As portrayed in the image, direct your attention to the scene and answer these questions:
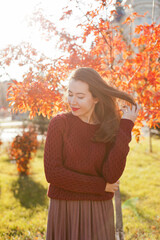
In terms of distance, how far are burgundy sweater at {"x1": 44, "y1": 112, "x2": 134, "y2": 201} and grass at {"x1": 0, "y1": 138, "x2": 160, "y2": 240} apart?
7.87 ft

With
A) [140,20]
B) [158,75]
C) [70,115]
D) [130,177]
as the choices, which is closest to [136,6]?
[140,20]

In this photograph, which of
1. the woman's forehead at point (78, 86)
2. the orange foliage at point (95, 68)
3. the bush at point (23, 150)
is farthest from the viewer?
the bush at point (23, 150)

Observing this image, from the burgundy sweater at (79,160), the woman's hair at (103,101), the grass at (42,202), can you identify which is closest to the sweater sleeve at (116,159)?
the burgundy sweater at (79,160)

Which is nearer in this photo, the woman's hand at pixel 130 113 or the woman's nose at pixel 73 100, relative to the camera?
the woman's nose at pixel 73 100

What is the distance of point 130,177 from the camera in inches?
279

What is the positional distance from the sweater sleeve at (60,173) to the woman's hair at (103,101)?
0.30m

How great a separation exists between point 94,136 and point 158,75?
6.03ft

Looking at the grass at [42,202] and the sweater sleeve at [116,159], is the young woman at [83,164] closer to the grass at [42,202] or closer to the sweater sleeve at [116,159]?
the sweater sleeve at [116,159]

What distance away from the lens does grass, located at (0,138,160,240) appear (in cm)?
399

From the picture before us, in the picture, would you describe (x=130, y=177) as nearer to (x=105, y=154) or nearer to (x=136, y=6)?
(x=105, y=154)

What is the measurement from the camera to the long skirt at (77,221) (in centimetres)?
186

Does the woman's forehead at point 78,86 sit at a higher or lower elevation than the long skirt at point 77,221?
higher

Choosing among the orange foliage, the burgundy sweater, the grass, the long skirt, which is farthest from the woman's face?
the grass

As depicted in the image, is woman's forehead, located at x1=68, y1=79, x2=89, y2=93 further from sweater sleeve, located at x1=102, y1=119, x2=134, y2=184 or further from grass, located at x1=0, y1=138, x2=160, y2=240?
grass, located at x1=0, y1=138, x2=160, y2=240
